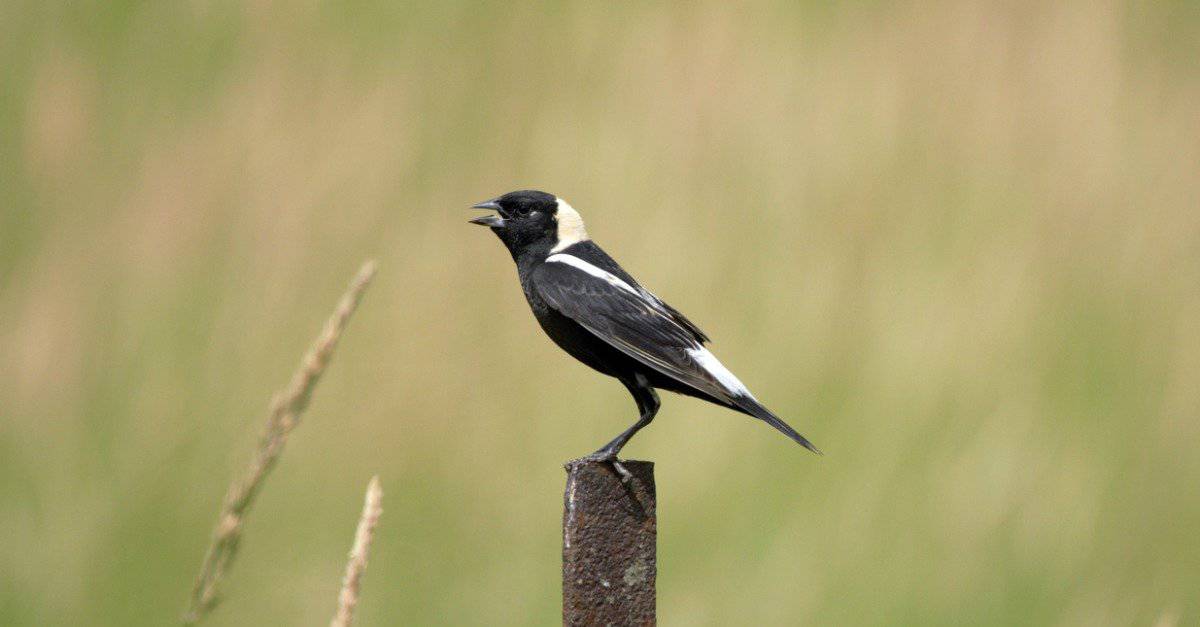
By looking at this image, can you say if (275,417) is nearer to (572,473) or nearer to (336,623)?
(336,623)

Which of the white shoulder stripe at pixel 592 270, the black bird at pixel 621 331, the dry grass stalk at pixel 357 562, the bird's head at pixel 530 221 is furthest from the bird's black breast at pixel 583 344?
the dry grass stalk at pixel 357 562

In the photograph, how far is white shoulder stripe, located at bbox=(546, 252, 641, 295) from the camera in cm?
242

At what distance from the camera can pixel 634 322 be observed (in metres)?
2.31

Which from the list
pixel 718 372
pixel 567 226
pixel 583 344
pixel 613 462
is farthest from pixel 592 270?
pixel 613 462

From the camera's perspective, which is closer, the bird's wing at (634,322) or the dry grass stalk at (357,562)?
the dry grass stalk at (357,562)

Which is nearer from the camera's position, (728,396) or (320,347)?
(320,347)

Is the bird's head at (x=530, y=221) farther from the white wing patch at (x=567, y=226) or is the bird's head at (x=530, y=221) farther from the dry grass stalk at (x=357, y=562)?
the dry grass stalk at (x=357, y=562)

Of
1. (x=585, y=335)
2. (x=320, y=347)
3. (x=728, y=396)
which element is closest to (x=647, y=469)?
(x=728, y=396)

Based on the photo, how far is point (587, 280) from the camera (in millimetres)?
2396

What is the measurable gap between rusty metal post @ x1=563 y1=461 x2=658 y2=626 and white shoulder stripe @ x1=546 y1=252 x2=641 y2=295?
0.62 meters

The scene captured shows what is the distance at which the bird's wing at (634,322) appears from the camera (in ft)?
7.24

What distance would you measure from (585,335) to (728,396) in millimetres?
388

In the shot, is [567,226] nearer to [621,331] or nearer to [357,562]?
[621,331]

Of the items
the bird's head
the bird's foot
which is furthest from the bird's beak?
the bird's foot
